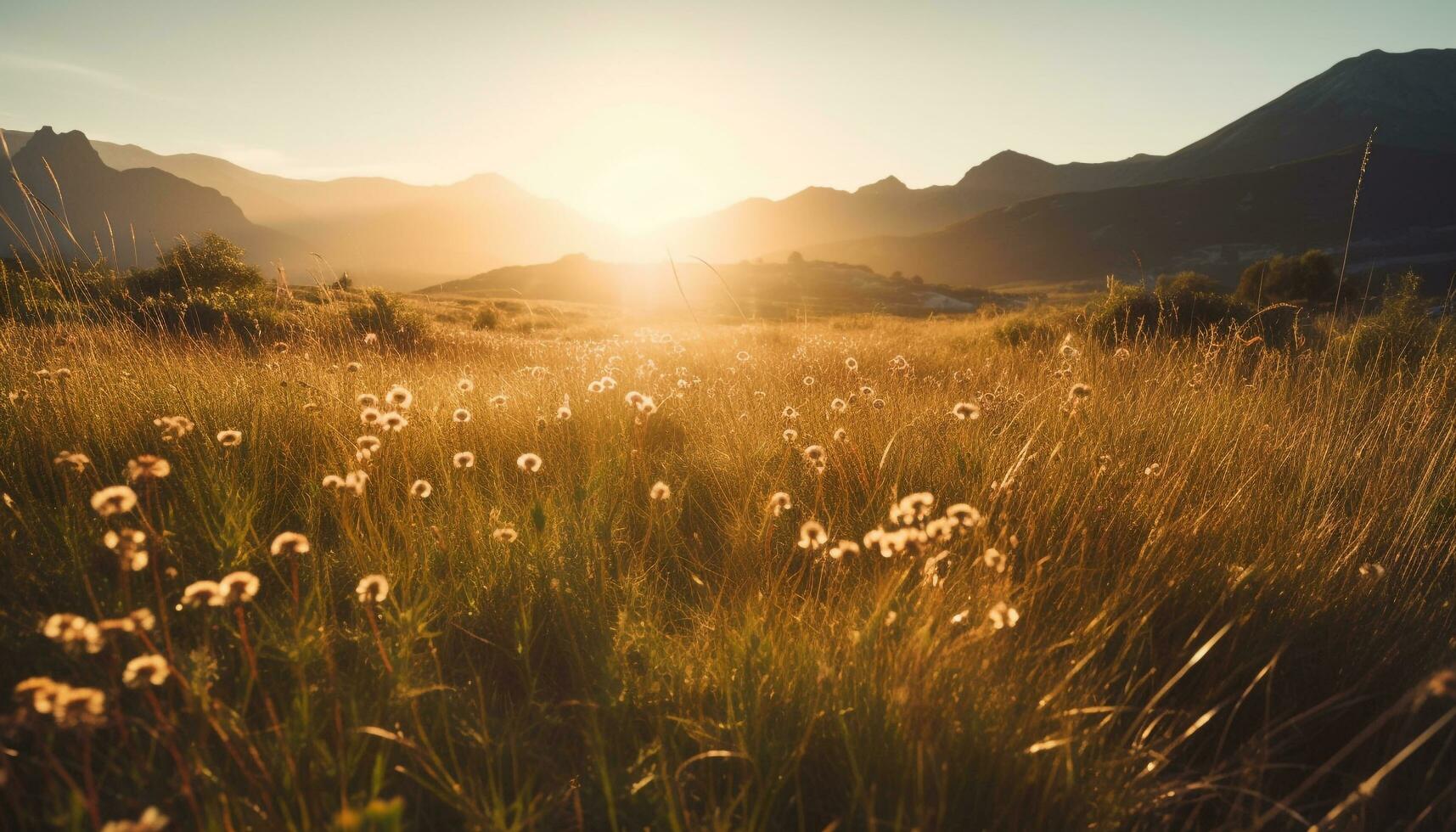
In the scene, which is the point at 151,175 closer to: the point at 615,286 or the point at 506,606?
the point at 615,286

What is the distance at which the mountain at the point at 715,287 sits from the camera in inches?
2317

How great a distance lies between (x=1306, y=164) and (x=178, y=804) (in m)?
159

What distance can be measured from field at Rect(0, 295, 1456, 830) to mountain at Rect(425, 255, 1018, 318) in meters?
46.0

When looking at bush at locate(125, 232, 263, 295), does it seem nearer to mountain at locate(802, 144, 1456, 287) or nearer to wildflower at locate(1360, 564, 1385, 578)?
wildflower at locate(1360, 564, 1385, 578)

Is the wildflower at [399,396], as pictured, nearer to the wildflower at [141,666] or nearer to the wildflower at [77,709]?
the wildflower at [141,666]

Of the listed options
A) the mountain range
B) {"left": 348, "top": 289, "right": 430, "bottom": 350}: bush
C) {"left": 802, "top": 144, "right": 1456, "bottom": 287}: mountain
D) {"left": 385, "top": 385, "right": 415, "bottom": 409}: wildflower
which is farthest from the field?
{"left": 802, "top": 144, "right": 1456, "bottom": 287}: mountain

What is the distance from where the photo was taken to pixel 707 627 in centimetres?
204

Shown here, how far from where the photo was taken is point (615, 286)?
76375mm

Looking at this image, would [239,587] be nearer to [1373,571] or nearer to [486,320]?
[1373,571]

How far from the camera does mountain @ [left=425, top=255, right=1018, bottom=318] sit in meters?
58.8

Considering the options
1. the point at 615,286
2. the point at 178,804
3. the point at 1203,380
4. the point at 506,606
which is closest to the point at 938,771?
the point at 506,606

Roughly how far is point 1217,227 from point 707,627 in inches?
5522

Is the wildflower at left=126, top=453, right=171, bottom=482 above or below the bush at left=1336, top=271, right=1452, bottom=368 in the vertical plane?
above

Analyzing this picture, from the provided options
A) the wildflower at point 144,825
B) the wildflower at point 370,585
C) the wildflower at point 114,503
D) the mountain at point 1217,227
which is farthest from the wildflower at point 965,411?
the mountain at point 1217,227
